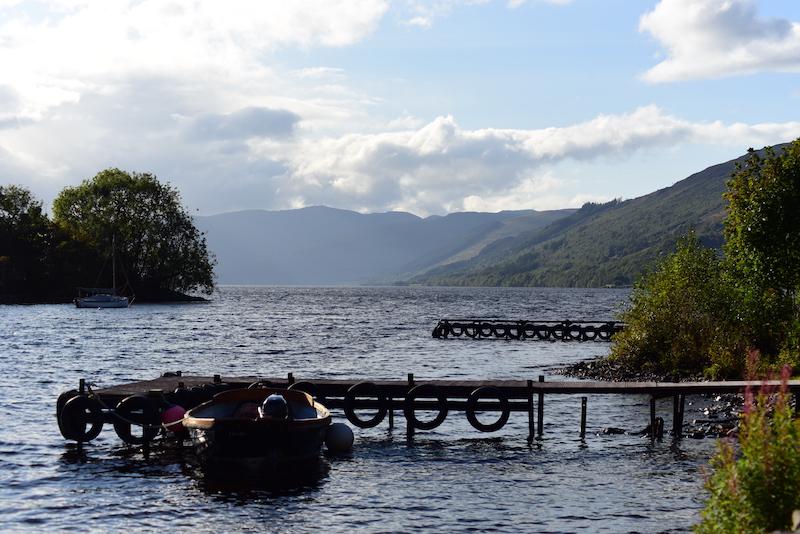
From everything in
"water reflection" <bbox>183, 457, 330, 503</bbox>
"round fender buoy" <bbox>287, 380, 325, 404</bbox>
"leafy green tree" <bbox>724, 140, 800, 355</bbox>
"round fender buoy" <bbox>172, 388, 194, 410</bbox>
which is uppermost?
"leafy green tree" <bbox>724, 140, 800, 355</bbox>

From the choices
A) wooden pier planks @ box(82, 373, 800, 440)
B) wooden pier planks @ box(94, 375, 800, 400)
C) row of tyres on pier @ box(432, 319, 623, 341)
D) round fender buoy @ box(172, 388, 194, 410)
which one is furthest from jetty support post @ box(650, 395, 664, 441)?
row of tyres on pier @ box(432, 319, 623, 341)

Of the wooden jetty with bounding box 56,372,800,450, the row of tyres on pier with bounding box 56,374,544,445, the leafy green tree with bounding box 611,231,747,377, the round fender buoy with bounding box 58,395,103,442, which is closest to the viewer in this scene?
the round fender buoy with bounding box 58,395,103,442

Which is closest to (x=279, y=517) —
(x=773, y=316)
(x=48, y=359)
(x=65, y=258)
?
(x=773, y=316)

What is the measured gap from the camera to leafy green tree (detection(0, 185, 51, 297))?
124750 millimetres

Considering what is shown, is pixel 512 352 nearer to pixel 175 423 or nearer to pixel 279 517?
pixel 175 423

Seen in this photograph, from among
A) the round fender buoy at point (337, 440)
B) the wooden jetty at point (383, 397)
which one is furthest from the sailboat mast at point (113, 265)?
the round fender buoy at point (337, 440)

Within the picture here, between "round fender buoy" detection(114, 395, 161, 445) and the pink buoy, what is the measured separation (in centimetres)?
33

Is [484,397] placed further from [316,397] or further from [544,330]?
[544,330]

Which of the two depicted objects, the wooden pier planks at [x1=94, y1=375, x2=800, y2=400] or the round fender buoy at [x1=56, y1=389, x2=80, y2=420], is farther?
the wooden pier planks at [x1=94, y1=375, x2=800, y2=400]

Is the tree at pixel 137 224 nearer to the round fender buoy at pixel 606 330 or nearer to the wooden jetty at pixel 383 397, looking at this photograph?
the round fender buoy at pixel 606 330

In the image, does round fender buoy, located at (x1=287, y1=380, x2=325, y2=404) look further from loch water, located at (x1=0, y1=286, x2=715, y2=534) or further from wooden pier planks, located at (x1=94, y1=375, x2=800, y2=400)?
loch water, located at (x1=0, y1=286, x2=715, y2=534)

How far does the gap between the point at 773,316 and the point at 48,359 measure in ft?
148

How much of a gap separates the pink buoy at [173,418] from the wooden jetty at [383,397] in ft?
0.80

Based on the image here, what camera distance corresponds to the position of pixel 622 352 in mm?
41406
